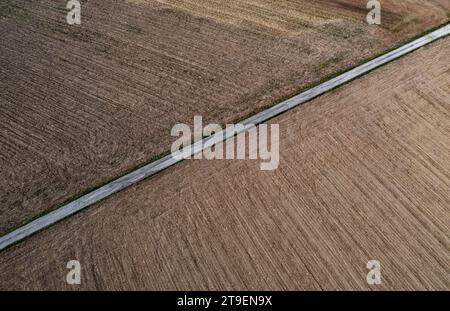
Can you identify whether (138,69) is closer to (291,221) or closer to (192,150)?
(192,150)

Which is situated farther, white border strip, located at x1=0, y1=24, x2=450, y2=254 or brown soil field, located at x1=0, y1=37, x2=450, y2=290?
white border strip, located at x1=0, y1=24, x2=450, y2=254

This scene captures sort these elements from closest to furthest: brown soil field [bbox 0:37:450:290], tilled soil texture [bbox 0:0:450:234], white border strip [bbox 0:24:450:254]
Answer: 1. brown soil field [bbox 0:37:450:290]
2. white border strip [bbox 0:24:450:254]
3. tilled soil texture [bbox 0:0:450:234]

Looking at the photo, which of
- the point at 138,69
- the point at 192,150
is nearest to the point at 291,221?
the point at 192,150

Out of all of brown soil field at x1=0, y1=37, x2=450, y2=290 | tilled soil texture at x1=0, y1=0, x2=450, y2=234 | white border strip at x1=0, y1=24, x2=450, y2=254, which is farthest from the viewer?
tilled soil texture at x1=0, y1=0, x2=450, y2=234

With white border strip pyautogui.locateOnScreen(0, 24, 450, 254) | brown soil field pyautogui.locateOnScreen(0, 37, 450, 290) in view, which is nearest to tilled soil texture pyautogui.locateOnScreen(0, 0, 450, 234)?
white border strip pyautogui.locateOnScreen(0, 24, 450, 254)

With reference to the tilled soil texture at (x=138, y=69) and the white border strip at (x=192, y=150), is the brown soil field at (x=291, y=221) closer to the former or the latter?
the white border strip at (x=192, y=150)

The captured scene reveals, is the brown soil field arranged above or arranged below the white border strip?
below

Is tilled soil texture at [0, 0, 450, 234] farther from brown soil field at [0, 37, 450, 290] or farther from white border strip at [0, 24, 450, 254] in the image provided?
brown soil field at [0, 37, 450, 290]
